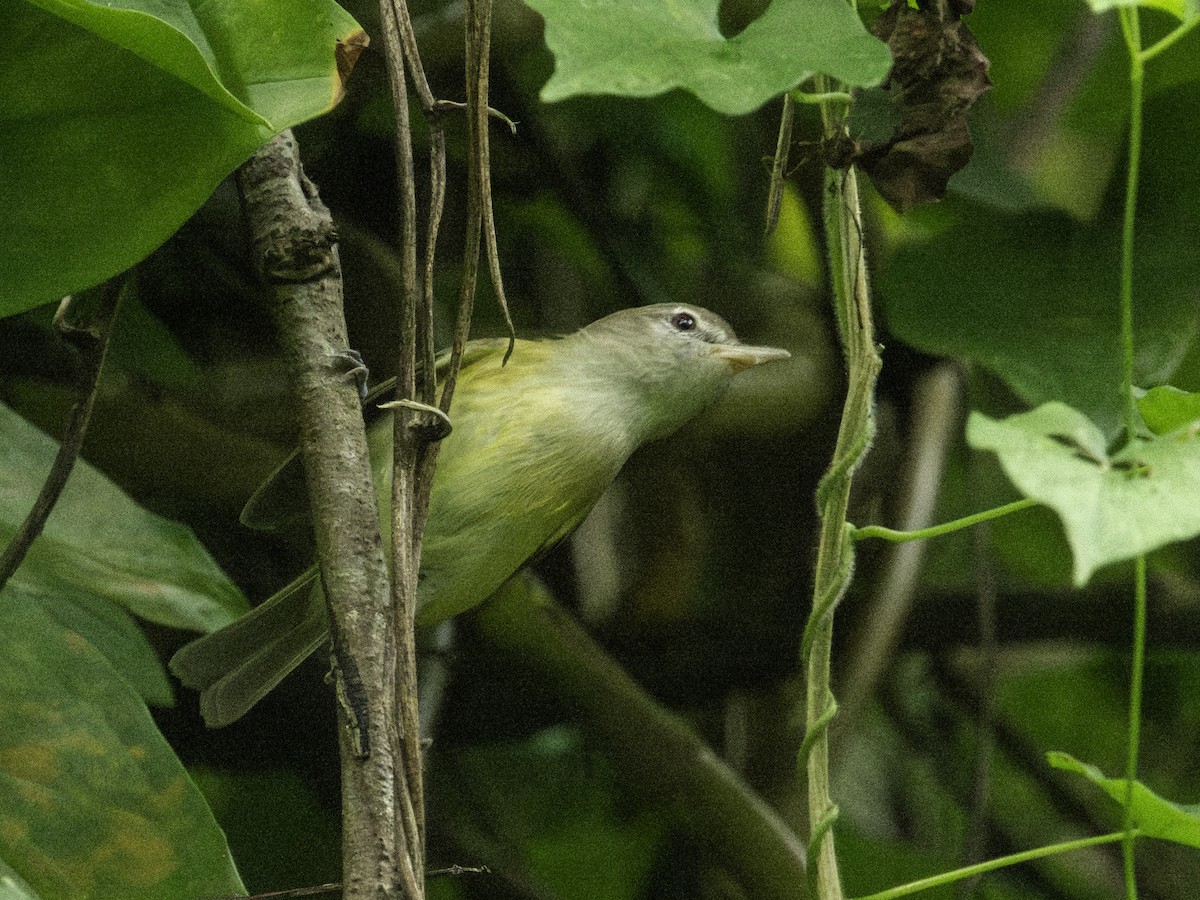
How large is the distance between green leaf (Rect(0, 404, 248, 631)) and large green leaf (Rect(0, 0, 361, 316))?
38 centimetres

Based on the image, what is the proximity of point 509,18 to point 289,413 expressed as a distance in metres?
0.65

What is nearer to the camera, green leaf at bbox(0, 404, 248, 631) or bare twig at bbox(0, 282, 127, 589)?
bare twig at bbox(0, 282, 127, 589)

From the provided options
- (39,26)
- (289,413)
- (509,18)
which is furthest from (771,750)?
(39,26)

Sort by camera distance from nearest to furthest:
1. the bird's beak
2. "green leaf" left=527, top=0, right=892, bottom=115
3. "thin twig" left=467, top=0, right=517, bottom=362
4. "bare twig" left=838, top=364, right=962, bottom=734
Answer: "green leaf" left=527, top=0, right=892, bottom=115 → "thin twig" left=467, top=0, right=517, bottom=362 → the bird's beak → "bare twig" left=838, top=364, right=962, bottom=734

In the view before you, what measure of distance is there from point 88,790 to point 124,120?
1.75 ft

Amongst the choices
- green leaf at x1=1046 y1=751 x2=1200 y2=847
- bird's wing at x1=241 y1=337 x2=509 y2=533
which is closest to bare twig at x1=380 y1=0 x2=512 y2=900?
green leaf at x1=1046 y1=751 x2=1200 y2=847

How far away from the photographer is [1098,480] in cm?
65

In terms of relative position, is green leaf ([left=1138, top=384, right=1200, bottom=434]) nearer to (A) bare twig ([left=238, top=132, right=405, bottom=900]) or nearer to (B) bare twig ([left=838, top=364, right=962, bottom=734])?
(A) bare twig ([left=238, top=132, right=405, bottom=900])

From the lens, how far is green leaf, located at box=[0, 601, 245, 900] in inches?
41.2

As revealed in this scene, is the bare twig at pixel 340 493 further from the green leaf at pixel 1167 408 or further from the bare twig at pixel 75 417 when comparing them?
the green leaf at pixel 1167 408

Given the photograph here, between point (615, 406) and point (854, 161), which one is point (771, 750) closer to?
point (615, 406)

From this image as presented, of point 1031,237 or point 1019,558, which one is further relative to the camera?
point 1019,558

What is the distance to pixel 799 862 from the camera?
5.70ft

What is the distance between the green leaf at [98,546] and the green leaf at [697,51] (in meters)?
0.80
